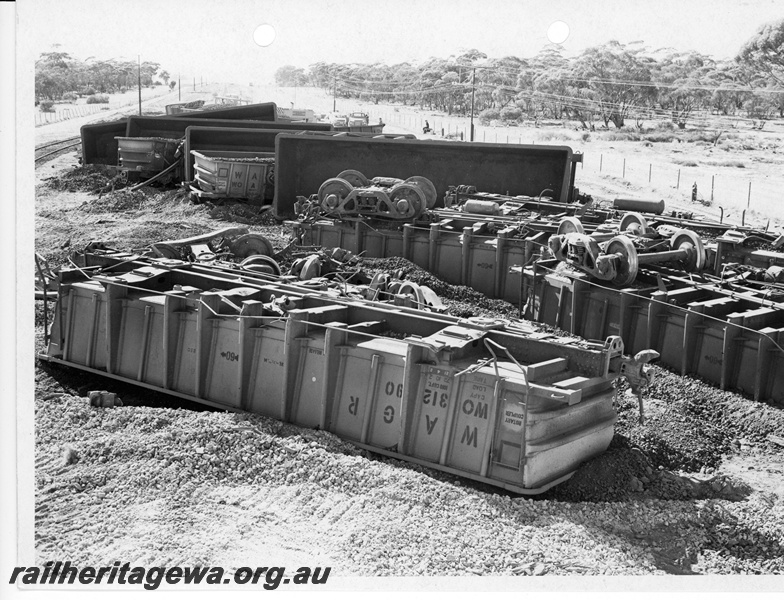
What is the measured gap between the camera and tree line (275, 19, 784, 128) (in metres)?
68.4

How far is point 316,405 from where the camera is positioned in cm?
1171

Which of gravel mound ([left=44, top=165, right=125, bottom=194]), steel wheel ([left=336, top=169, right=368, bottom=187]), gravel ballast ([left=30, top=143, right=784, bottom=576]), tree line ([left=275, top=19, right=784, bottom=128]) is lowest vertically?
gravel ballast ([left=30, top=143, right=784, bottom=576])

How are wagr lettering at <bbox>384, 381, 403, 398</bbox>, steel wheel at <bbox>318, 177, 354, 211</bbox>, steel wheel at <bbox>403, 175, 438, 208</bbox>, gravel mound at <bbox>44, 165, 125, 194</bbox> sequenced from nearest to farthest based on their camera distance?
wagr lettering at <bbox>384, 381, 403, 398</bbox>
steel wheel at <bbox>318, 177, 354, 211</bbox>
steel wheel at <bbox>403, 175, 438, 208</bbox>
gravel mound at <bbox>44, 165, 125, 194</bbox>

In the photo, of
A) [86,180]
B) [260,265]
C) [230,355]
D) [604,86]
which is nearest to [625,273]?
[260,265]

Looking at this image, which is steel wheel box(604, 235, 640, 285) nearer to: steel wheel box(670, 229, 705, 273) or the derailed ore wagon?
steel wheel box(670, 229, 705, 273)

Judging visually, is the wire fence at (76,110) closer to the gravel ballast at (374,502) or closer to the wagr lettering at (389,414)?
the gravel ballast at (374,502)

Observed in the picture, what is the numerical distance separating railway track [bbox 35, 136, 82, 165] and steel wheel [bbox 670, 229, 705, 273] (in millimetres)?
32266

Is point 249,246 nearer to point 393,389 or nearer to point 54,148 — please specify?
point 393,389

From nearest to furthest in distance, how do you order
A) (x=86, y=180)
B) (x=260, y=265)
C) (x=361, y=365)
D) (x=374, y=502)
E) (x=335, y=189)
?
1. (x=374, y=502)
2. (x=361, y=365)
3. (x=260, y=265)
4. (x=335, y=189)
5. (x=86, y=180)

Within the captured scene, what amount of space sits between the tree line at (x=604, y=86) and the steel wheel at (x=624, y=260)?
4713 cm

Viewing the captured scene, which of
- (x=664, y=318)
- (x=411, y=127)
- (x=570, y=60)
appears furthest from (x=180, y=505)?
(x=570, y=60)

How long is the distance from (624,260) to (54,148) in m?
38.3

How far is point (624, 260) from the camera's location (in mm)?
16078

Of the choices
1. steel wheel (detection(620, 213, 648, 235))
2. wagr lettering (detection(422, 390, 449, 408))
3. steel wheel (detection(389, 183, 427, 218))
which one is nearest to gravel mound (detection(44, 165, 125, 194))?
steel wheel (detection(389, 183, 427, 218))
